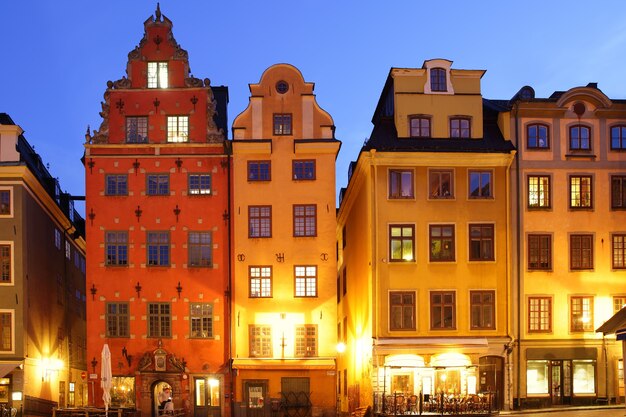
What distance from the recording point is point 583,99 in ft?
169

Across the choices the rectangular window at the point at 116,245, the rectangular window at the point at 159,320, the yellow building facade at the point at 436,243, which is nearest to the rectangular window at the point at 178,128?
the rectangular window at the point at 116,245

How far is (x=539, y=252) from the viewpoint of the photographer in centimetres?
5056

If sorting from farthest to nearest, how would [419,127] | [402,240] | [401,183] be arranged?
1. [419,127]
2. [401,183]
3. [402,240]

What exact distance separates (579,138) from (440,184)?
26.9 feet

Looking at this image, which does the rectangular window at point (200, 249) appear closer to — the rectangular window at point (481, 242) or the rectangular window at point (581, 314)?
the rectangular window at point (481, 242)

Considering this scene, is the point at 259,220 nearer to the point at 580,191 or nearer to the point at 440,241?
the point at 440,241

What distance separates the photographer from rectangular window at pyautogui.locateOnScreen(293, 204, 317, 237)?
172 ft

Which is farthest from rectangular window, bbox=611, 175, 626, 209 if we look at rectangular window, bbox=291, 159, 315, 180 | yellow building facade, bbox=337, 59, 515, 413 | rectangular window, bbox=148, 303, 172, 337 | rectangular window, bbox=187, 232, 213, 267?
rectangular window, bbox=148, 303, 172, 337

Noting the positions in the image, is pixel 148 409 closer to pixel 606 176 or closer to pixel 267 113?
pixel 267 113

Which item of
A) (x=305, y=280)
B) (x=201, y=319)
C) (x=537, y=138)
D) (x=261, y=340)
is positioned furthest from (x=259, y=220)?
(x=537, y=138)

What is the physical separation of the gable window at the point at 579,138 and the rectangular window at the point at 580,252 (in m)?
4.93

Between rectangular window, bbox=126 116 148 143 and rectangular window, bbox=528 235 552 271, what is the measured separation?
72.7 feet

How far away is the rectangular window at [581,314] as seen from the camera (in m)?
50.1

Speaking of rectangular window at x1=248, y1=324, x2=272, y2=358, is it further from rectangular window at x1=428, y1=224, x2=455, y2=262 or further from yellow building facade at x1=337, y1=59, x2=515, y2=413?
rectangular window at x1=428, y1=224, x2=455, y2=262
